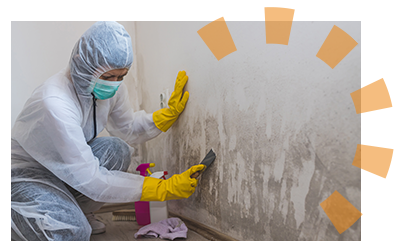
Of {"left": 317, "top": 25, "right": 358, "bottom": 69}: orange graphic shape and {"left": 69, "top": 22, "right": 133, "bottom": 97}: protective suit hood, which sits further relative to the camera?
{"left": 69, "top": 22, "right": 133, "bottom": 97}: protective suit hood

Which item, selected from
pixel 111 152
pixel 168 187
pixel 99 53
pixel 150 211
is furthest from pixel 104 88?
pixel 150 211

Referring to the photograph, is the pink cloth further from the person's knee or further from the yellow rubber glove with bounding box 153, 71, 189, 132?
the yellow rubber glove with bounding box 153, 71, 189, 132

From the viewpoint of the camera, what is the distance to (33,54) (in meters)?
1.98

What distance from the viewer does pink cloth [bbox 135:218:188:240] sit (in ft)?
4.67

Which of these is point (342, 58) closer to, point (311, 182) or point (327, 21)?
point (327, 21)

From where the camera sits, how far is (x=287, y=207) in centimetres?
107

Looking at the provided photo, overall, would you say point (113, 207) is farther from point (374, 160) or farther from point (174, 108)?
point (374, 160)

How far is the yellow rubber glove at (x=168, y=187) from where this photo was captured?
1.33m

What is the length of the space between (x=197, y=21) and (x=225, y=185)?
31.6 inches

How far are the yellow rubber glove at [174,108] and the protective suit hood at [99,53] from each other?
35 centimetres

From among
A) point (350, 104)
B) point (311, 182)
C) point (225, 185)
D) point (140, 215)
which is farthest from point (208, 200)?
point (350, 104)

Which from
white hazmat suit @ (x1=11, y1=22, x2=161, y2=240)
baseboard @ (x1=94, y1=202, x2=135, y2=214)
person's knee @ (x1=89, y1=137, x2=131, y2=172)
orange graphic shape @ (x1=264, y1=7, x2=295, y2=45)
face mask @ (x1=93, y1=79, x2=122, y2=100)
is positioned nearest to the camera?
orange graphic shape @ (x1=264, y1=7, x2=295, y2=45)

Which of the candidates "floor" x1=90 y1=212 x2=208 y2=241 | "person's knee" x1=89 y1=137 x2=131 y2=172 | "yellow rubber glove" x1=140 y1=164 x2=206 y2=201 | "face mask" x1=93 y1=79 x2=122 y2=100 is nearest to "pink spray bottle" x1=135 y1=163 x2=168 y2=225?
"floor" x1=90 y1=212 x2=208 y2=241

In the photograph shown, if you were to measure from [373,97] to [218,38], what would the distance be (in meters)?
0.71
